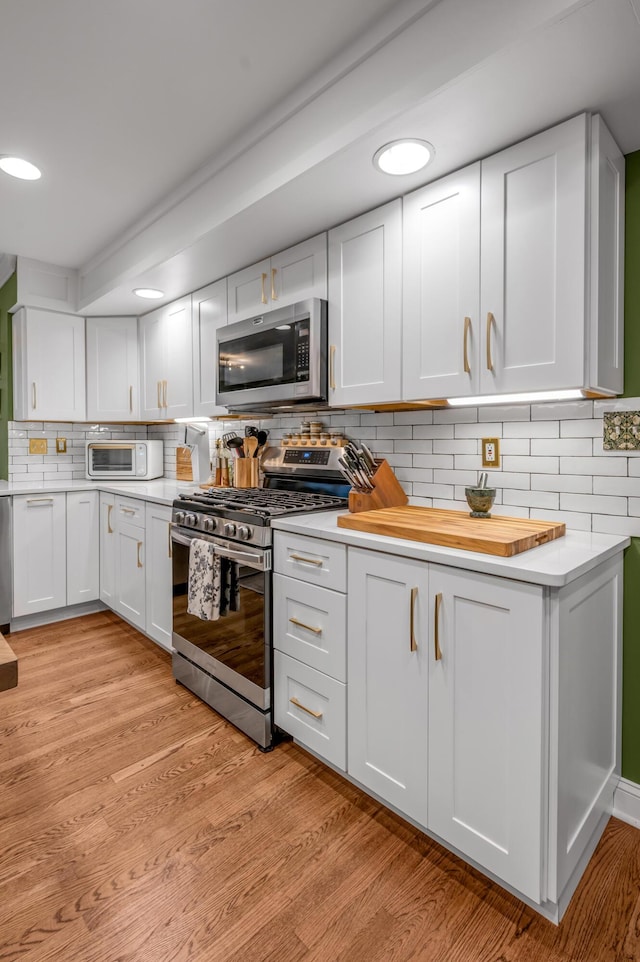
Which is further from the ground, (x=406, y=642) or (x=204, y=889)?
(x=406, y=642)

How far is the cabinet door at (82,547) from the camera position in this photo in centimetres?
345

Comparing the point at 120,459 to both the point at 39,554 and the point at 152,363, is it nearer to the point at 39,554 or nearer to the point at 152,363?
the point at 152,363

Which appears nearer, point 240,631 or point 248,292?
point 240,631

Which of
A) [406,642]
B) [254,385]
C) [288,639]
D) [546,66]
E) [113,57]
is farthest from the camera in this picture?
[254,385]

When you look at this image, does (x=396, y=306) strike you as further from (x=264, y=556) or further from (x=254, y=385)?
(x=264, y=556)

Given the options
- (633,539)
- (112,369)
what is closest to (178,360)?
(112,369)

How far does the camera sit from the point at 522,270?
5.17ft

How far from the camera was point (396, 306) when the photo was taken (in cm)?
195

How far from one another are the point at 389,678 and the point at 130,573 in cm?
210

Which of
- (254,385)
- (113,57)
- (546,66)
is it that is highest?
(113,57)

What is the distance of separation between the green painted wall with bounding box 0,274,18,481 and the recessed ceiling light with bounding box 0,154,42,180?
61.8 inches

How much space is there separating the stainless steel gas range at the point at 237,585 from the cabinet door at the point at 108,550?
3.47 ft

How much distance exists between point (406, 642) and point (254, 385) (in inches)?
60.7

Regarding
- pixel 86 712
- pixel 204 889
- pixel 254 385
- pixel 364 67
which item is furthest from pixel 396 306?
pixel 86 712
